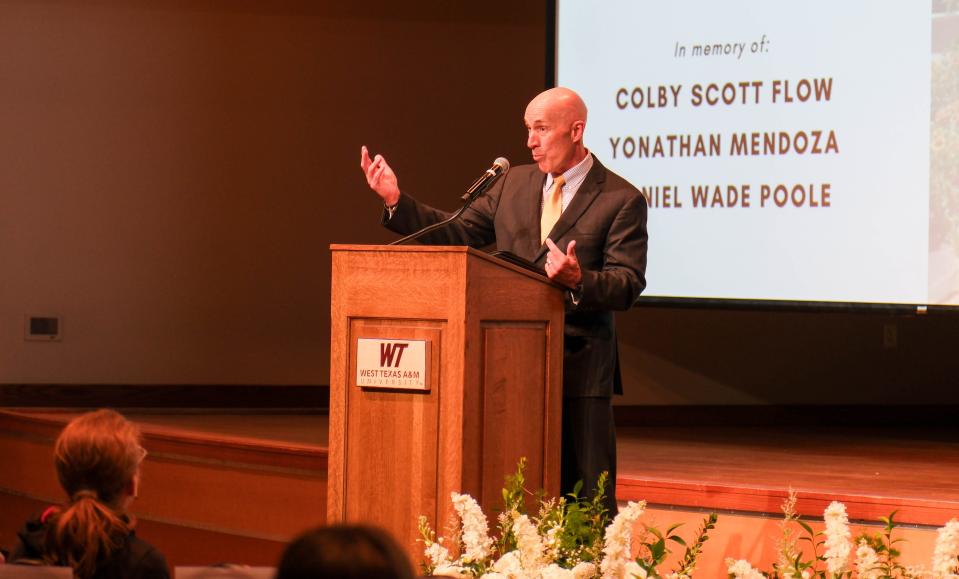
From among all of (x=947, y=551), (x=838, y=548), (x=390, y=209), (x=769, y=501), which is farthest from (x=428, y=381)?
(x=769, y=501)

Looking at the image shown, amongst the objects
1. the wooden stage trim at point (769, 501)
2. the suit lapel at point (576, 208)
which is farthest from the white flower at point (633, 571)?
the wooden stage trim at point (769, 501)

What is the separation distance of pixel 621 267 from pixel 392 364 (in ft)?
2.07

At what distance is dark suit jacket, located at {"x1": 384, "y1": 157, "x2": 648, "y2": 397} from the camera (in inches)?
120

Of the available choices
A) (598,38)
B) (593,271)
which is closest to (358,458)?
(593,271)

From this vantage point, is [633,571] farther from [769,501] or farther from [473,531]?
[769,501]

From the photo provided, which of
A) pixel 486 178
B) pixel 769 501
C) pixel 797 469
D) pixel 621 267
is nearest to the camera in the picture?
pixel 486 178

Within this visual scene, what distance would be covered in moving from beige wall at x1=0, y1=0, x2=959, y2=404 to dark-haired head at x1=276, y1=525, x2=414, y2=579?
224 inches

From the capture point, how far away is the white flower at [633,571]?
6.32 ft

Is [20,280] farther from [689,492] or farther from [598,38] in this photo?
[689,492]

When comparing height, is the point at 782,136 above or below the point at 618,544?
above

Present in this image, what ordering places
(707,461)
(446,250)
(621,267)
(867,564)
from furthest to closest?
(707,461)
(621,267)
(446,250)
(867,564)

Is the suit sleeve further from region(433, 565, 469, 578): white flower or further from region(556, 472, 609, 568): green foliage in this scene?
region(433, 565, 469, 578): white flower

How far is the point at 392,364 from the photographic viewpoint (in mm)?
2734

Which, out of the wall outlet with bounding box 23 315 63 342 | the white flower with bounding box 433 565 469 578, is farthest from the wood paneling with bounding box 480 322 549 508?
the wall outlet with bounding box 23 315 63 342
